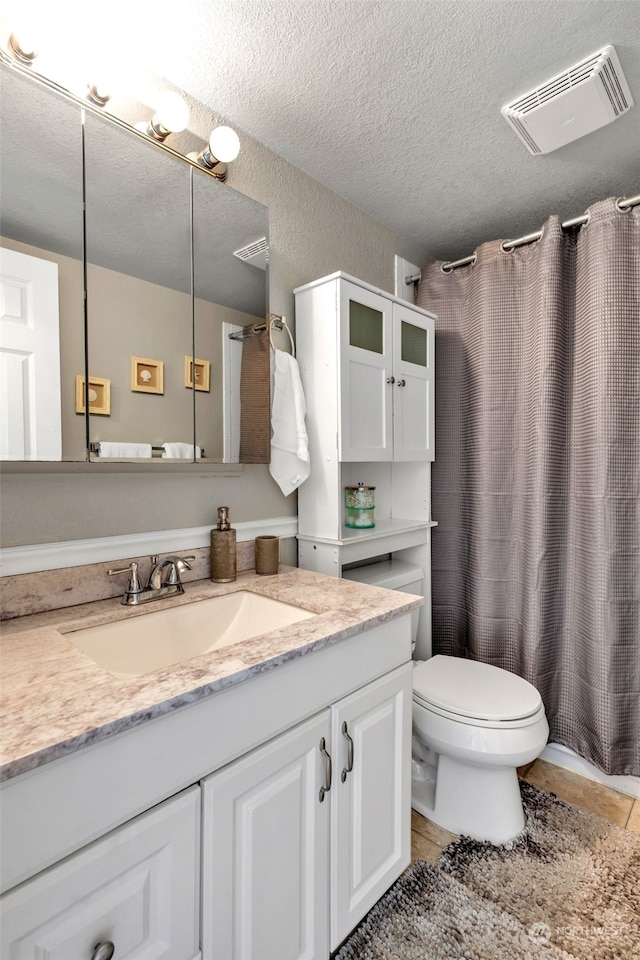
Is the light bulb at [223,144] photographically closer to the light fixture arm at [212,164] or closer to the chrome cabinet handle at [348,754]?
the light fixture arm at [212,164]

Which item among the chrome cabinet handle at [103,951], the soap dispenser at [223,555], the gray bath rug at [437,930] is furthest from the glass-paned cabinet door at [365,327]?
the gray bath rug at [437,930]

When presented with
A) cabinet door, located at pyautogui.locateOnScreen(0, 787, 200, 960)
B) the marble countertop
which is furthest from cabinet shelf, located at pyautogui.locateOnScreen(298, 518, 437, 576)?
cabinet door, located at pyautogui.locateOnScreen(0, 787, 200, 960)

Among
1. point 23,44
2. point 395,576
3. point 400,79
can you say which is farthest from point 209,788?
point 400,79

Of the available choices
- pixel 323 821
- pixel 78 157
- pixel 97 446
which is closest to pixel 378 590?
pixel 323 821

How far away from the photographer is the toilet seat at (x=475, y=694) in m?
1.40

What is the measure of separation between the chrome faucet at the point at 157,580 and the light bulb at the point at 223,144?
114cm

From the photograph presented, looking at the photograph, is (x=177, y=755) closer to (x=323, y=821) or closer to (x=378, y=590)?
(x=323, y=821)

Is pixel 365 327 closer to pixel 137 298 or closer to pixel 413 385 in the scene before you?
pixel 413 385

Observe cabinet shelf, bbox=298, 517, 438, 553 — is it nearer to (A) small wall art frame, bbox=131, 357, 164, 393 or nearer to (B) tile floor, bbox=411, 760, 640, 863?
(A) small wall art frame, bbox=131, 357, 164, 393

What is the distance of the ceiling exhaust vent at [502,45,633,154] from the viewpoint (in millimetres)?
1271

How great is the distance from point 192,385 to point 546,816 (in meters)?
1.81

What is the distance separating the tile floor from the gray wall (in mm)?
1124

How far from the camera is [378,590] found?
130cm

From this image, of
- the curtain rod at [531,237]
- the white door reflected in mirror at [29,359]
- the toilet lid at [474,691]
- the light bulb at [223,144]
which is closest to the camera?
the white door reflected in mirror at [29,359]
